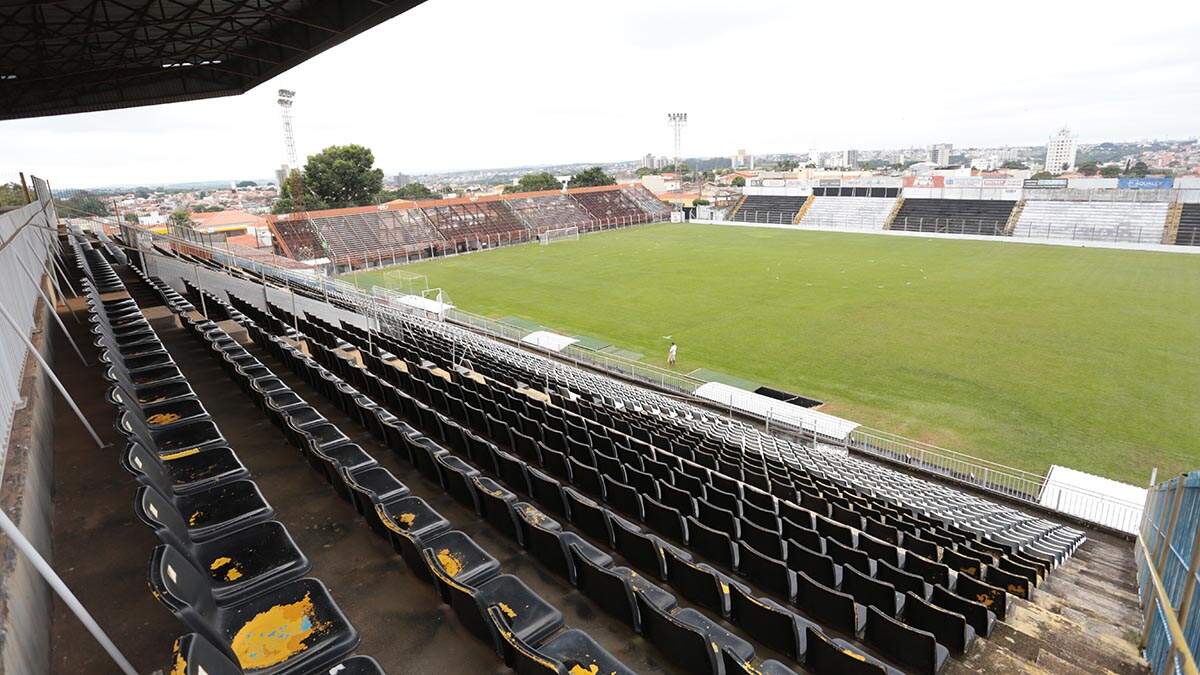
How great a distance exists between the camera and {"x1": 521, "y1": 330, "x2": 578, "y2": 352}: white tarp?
20.8 meters

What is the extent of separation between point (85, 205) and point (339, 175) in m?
36.9

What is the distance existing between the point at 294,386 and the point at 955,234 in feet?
171

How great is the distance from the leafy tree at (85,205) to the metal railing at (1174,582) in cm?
3675

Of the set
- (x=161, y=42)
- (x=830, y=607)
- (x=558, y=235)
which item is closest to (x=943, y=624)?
(x=830, y=607)

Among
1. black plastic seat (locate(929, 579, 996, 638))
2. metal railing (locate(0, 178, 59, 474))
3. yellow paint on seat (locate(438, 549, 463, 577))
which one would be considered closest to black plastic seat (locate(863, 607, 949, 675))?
→ black plastic seat (locate(929, 579, 996, 638))

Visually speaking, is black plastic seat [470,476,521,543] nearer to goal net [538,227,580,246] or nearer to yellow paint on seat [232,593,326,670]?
yellow paint on seat [232,593,326,670]

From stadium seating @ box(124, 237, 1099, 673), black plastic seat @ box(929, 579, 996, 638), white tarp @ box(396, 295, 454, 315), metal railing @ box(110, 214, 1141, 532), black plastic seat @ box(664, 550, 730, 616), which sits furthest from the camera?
white tarp @ box(396, 295, 454, 315)

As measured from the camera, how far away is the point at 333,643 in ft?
10.1

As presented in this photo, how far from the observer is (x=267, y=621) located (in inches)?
127

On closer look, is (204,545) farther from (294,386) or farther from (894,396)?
(894,396)

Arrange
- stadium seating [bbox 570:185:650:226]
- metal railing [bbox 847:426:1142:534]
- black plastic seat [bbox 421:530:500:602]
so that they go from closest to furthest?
black plastic seat [bbox 421:530:500:602], metal railing [bbox 847:426:1142:534], stadium seating [bbox 570:185:650:226]

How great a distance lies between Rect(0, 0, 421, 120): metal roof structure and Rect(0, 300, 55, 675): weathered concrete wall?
9.82 meters

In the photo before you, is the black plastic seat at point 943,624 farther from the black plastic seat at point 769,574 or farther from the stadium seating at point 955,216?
the stadium seating at point 955,216

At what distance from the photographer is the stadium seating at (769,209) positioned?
61219mm
